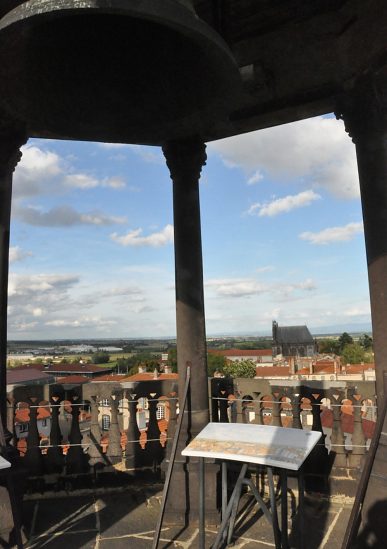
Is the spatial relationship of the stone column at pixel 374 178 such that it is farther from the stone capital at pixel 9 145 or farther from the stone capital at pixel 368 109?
the stone capital at pixel 9 145

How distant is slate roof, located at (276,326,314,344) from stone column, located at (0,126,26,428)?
12986 cm

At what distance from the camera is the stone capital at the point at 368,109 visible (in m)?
4.16

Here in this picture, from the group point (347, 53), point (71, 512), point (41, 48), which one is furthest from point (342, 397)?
point (41, 48)

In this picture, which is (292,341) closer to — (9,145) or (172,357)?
(172,357)

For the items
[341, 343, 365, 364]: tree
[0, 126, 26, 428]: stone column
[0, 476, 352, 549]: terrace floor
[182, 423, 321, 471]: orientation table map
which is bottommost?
[341, 343, 365, 364]: tree

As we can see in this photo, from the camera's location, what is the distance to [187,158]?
518 centimetres

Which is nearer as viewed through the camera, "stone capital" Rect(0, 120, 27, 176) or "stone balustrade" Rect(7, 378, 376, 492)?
"stone capital" Rect(0, 120, 27, 176)

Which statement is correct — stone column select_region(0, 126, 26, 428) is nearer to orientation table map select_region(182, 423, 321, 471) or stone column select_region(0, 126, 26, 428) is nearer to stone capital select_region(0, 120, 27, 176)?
stone capital select_region(0, 120, 27, 176)

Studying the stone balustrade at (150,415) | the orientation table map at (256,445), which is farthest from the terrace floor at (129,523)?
the orientation table map at (256,445)

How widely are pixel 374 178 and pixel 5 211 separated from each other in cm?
381

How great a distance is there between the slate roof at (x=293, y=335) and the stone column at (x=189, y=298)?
129m

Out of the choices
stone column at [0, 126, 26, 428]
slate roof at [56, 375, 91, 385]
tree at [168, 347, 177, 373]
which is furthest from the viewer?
tree at [168, 347, 177, 373]

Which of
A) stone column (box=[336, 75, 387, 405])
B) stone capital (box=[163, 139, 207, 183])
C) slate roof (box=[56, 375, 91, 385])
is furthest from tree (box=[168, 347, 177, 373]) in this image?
stone column (box=[336, 75, 387, 405])

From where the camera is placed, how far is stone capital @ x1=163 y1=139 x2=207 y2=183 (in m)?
5.17
